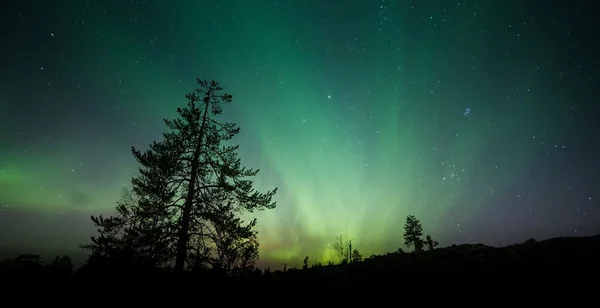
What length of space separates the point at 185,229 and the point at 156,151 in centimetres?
450

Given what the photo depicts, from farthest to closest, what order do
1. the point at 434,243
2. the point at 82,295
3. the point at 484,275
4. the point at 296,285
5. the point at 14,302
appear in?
the point at 434,243 < the point at 296,285 < the point at 484,275 < the point at 82,295 < the point at 14,302

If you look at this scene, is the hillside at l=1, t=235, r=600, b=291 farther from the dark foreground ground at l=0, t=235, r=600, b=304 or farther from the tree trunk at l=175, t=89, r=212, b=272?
the tree trunk at l=175, t=89, r=212, b=272

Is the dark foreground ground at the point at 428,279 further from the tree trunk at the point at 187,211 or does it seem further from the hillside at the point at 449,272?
the tree trunk at the point at 187,211

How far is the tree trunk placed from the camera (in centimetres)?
1142

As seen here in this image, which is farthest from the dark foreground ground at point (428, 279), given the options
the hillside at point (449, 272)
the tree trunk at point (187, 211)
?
the tree trunk at point (187, 211)

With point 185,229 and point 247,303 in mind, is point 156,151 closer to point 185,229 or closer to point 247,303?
point 185,229

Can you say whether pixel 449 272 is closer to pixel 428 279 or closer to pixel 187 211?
pixel 428 279

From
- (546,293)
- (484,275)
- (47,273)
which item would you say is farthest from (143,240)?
(546,293)

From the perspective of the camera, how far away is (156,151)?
42.4 ft

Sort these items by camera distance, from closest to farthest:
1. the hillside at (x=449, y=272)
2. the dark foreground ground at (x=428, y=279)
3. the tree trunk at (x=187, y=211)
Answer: the dark foreground ground at (x=428, y=279)
the hillside at (x=449, y=272)
the tree trunk at (x=187, y=211)

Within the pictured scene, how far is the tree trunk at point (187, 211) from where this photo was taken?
1142 centimetres

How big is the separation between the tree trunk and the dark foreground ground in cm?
435

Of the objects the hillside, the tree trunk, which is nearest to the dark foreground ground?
the hillside

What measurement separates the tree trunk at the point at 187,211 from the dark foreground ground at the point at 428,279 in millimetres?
4348
